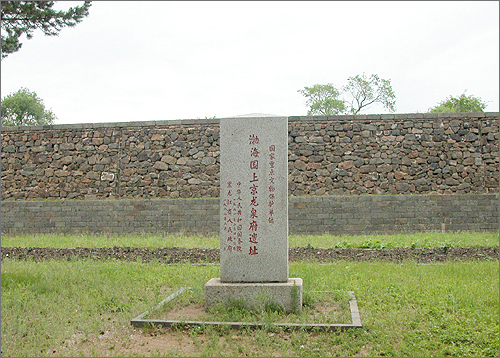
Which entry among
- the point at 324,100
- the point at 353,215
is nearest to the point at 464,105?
the point at 324,100

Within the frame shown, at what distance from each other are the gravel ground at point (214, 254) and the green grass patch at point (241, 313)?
0.95 meters

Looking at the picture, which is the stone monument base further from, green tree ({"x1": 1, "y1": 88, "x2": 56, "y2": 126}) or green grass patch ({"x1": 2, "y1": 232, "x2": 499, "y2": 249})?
green tree ({"x1": 1, "y1": 88, "x2": 56, "y2": 126})

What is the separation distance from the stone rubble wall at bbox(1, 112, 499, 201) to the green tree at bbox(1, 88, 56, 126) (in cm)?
2752

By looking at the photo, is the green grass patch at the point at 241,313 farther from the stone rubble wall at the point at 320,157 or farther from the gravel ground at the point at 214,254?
the stone rubble wall at the point at 320,157

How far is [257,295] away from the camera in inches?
213

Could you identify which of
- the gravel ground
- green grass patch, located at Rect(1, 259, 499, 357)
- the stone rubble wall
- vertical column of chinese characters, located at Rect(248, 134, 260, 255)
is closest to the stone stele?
vertical column of chinese characters, located at Rect(248, 134, 260, 255)

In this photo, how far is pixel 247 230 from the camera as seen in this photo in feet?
18.2

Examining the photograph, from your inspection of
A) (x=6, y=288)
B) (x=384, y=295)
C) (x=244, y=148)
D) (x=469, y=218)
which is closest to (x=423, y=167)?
(x=469, y=218)

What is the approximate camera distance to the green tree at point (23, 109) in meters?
40.3

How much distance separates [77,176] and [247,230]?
40.9 ft

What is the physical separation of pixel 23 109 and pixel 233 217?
41.6 meters

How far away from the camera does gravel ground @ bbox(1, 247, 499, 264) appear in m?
9.19

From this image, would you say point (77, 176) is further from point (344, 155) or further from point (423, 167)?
point (423, 167)

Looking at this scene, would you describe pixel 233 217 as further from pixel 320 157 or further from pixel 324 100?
pixel 324 100
